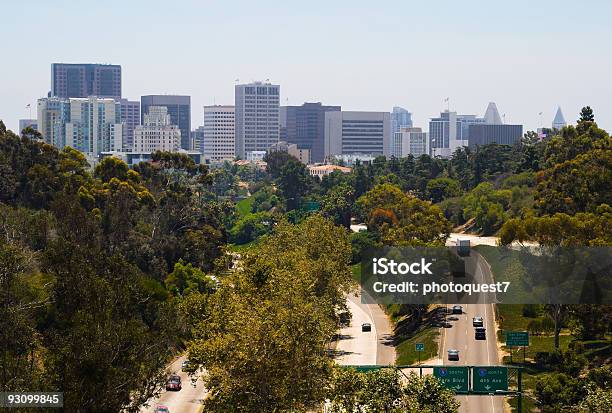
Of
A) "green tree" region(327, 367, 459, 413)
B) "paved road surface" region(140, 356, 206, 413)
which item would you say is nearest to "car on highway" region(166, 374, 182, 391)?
"paved road surface" region(140, 356, 206, 413)

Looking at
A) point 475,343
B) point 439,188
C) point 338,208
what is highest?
point 439,188

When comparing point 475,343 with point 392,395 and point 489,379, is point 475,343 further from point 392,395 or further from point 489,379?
point 392,395

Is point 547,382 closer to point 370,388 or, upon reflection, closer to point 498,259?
point 370,388

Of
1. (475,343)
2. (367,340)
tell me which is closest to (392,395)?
(475,343)

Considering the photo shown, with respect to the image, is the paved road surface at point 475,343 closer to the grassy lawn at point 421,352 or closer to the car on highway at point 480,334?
the car on highway at point 480,334

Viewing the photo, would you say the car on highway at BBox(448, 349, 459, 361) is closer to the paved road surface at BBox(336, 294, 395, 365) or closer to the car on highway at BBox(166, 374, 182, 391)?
the paved road surface at BBox(336, 294, 395, 365)
